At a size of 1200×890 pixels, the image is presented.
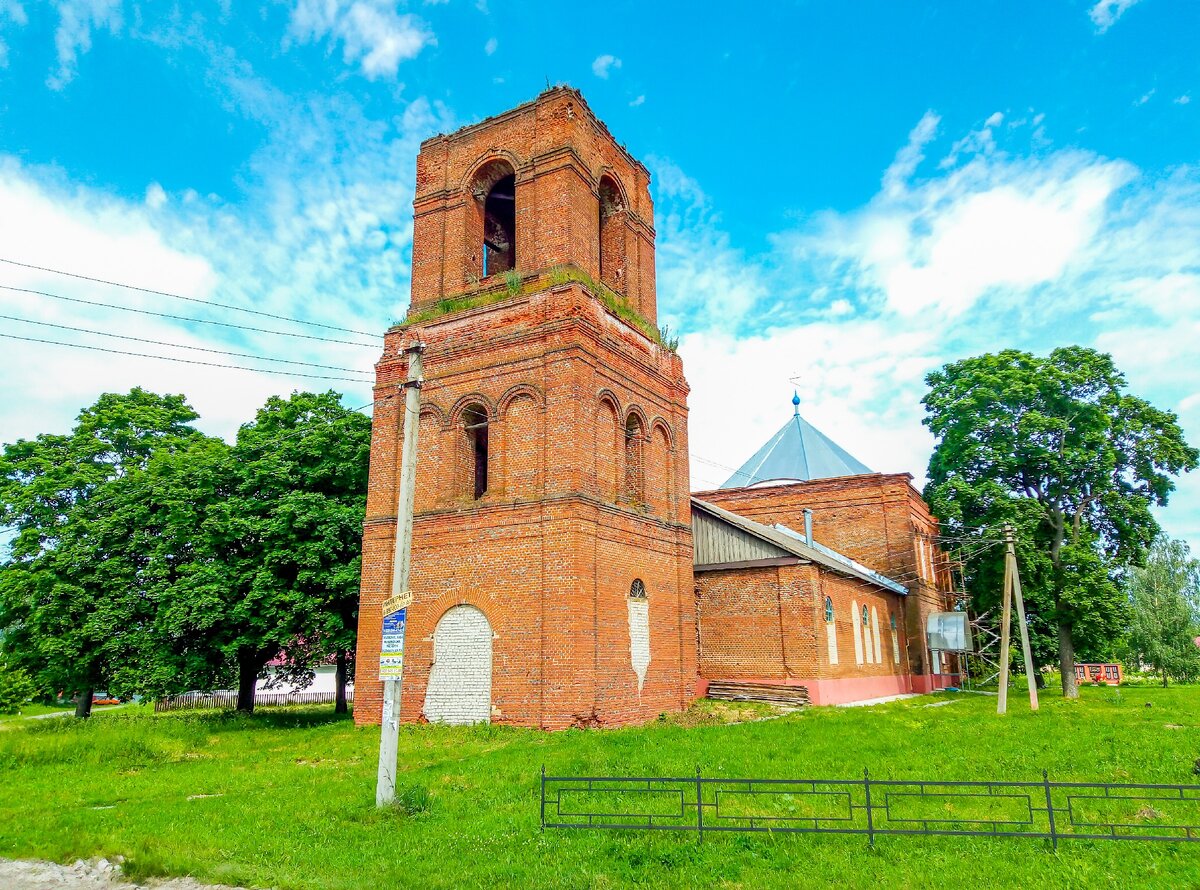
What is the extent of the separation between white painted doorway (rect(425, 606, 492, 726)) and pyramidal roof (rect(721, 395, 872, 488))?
23.3 metres

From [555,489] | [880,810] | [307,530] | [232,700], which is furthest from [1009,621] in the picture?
[232,700]

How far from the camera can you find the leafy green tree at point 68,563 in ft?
74.2

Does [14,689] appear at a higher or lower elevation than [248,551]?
lower

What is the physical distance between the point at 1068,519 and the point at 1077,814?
2436cm

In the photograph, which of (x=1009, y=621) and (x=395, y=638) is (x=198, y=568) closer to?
(x=395, y=638)

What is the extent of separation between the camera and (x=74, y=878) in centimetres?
814

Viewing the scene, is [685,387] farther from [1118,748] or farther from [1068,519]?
[1068,519]

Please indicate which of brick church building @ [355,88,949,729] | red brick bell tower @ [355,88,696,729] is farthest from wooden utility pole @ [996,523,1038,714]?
red brick bell tower @ [355,88,696,729]

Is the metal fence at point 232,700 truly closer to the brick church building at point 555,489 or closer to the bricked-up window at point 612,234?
the brick church building at point 555,489

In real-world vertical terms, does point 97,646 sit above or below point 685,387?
below

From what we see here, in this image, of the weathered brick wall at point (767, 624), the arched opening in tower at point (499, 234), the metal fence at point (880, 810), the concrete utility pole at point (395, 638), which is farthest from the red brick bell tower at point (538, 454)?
the metal fence at point (880, 810)

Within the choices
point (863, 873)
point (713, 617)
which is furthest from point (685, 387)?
point (863, 873)

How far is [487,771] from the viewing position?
1251cm

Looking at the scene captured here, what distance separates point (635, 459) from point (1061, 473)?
17.4m
